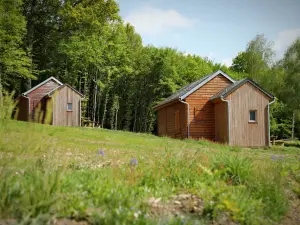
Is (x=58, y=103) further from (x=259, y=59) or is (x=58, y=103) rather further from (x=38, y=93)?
(x=259, y=59)

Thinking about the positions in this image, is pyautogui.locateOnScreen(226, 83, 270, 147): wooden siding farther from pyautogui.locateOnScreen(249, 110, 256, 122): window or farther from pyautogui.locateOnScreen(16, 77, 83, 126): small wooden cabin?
pyautogui.locateOnScreen(16, 77, 83, 126): small wooden cabin

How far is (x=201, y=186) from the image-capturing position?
206 inches

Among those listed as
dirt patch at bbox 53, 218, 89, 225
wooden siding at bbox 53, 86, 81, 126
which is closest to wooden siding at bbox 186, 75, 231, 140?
wooden siding at bbox 53, 86, 81, 126

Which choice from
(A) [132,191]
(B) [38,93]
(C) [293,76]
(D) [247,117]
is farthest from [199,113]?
(C) [293,76]

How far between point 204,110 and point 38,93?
19.4 metres

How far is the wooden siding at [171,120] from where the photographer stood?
27.4m

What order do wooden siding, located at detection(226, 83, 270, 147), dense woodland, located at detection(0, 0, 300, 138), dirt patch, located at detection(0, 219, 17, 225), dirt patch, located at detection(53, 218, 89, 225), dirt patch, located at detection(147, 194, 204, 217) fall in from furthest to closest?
dense woodland, located at detection(0, 0, 300, 138) → wooden siding, located at detection(226, 83, 270, 147) → dirt patch, located at detection(147, 194, 204, 217) → dirt patch, located at detection(53, 218, 89, 225) → dirt patch, located at detection(0, 219, 17, 225)

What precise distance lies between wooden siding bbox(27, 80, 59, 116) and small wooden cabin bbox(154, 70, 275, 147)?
1593cm


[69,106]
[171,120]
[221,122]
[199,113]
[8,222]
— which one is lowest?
[8,222]

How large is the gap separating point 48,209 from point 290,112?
48298 mm

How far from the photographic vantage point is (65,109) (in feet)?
118

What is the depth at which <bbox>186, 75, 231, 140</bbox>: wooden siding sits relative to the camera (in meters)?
26.8

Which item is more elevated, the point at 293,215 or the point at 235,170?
the point at 235,170

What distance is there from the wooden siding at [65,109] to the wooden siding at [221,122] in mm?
16644
